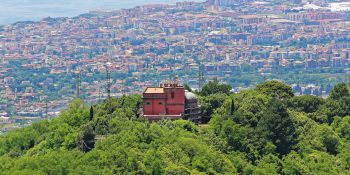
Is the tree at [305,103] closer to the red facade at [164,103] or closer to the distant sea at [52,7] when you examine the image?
the red facade at [164,103]

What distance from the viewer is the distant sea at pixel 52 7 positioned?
126 metres

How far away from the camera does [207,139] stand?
29.8 meters

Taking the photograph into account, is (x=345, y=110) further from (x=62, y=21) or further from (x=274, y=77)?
(x=62, y=21)

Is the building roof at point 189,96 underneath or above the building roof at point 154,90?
underneath

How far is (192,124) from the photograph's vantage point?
3089 centimetres

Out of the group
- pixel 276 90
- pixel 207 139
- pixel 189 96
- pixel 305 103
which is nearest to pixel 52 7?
pixel 276 90

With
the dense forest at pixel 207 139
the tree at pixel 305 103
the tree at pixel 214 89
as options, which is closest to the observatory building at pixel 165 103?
the dense forest at pixel 207 139

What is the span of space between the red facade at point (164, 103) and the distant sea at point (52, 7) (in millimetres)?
89974

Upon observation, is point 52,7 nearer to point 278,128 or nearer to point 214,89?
point 214,89

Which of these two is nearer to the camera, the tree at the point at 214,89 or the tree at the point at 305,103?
the tree at the point at 305,103

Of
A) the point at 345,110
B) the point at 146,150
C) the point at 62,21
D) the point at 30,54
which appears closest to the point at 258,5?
the point at 62,21

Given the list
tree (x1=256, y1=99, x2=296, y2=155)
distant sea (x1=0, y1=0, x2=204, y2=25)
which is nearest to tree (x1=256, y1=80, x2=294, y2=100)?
tree (x1=256, y1=99, x2=296, y2=155)

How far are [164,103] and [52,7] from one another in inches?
4126

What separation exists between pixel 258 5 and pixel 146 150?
88137 millimetres
